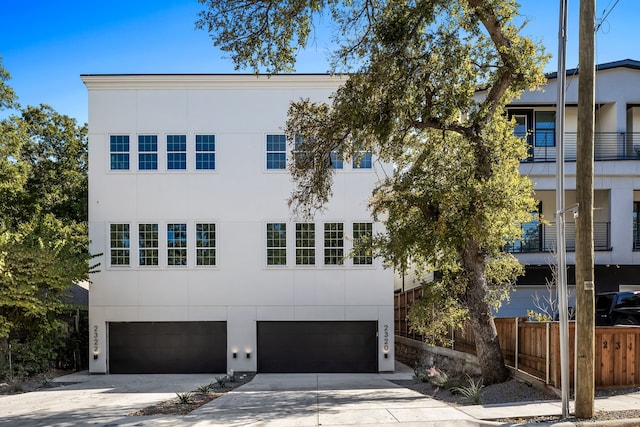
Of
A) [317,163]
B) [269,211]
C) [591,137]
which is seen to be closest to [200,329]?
[269,211]

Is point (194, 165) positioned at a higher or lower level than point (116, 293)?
higher

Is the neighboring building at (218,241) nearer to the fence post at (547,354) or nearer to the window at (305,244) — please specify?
the window at (305,244)

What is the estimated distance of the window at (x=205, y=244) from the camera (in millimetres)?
20297

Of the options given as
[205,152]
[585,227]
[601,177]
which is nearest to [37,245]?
[205,152]

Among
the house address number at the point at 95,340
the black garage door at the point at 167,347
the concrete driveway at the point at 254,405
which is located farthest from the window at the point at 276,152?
the house address number at the point at 95,340

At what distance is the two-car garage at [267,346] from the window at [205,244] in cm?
233

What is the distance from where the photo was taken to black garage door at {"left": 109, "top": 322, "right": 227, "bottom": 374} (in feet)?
66.7

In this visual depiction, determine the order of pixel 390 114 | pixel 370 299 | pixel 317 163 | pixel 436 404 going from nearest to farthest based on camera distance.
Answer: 1. pixel 436 404
2. pixel 390 114
3. pixel 317 163
4. pixel 370 299

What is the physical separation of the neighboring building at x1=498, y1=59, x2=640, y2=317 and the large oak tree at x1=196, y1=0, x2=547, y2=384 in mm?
8872

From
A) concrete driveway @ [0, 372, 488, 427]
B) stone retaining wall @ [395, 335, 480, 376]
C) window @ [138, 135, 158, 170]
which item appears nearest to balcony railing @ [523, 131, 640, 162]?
stone retaining wall @ [395, 335, 480, 376]

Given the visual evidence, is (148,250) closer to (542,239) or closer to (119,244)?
(119,244)

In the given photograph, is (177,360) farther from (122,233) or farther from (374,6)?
(374,6)

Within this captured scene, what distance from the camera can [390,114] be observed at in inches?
466

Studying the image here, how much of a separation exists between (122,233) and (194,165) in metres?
3.67
